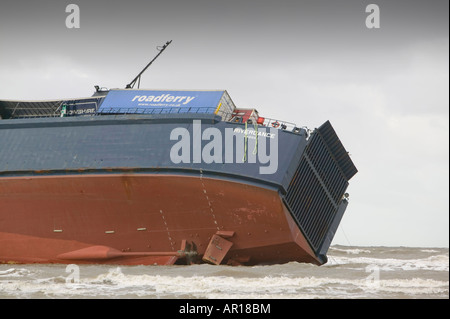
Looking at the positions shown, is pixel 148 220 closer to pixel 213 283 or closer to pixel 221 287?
pixel 213 283

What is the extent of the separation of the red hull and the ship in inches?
1.7

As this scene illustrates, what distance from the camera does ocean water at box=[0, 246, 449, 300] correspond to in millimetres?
17094

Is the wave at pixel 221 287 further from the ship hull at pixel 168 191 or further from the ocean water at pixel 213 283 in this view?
the ship hull at pixel 168 191

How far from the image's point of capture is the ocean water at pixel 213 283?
17094 mm

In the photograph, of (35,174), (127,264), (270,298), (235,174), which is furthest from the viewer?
(35,174)

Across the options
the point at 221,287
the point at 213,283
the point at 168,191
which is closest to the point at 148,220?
the point at 168,191

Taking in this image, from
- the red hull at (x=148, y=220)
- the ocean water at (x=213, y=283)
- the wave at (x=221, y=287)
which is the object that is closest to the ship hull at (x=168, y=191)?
the red hull at (x=148, y=220)

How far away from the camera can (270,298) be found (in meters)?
16.2

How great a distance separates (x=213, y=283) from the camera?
19172 millimetres

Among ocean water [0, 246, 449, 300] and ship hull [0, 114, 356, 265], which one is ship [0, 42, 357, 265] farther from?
ocean water [0, 246, 449, 300]

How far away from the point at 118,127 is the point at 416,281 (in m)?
13.0

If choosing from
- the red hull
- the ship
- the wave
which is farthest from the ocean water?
the ship
